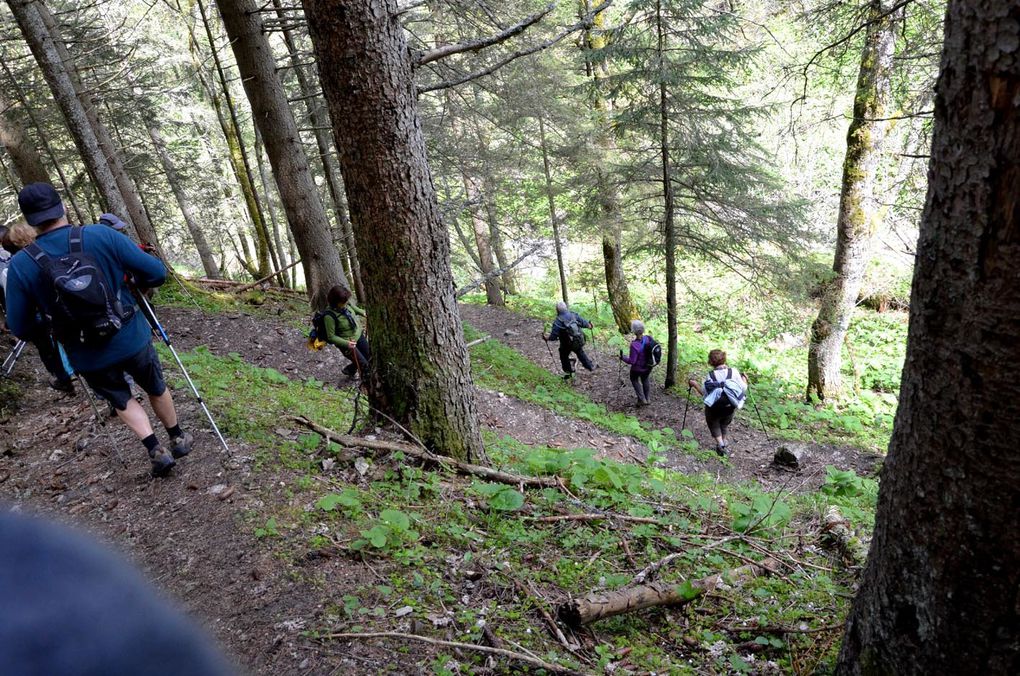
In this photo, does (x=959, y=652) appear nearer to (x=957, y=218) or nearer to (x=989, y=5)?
(x=957, y=218)

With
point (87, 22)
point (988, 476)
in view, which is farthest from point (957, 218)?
point (87, 22)

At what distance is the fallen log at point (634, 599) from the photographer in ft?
9.61

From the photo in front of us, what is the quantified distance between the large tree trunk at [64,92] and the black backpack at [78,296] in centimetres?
675

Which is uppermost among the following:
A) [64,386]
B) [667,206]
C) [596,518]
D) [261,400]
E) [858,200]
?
[64,386]

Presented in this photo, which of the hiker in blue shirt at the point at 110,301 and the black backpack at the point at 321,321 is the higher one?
the hiker in blue shirt at the point at 110,301

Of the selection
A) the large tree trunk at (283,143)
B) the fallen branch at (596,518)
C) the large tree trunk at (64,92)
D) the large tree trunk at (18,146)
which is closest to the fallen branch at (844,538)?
the fallen branch at (596,518)

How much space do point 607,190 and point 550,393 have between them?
466cm

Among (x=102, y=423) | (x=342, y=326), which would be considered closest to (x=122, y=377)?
(x=102, y=423)

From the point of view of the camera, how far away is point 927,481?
1.65 metres

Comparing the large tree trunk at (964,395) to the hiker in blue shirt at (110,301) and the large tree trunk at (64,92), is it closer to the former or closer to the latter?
the hiker in blue shirt at (110,301)

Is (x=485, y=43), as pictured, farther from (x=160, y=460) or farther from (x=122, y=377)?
(x=160, y=460)

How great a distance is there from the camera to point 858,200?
33.9ft

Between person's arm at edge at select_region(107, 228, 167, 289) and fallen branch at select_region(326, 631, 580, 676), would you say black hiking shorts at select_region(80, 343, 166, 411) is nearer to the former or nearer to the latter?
person's arm at edge at select_region(107, 228, 167, 289)

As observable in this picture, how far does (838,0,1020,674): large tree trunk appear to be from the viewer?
131 cm
